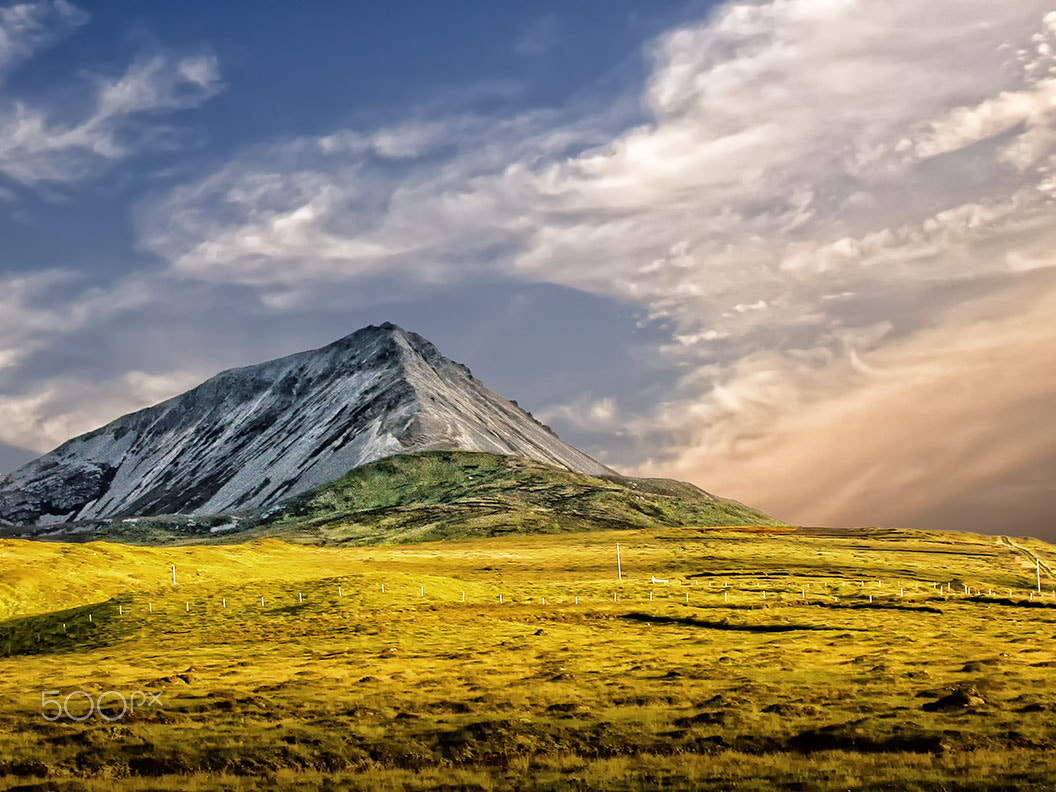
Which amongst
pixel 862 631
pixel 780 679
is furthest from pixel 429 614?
pixel 780 679

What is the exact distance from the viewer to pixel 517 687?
59969 mm

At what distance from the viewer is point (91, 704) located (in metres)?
56.5

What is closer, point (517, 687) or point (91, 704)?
point (91, 704)

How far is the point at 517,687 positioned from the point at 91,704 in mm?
26488

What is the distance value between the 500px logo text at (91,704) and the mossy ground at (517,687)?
0.78 metres

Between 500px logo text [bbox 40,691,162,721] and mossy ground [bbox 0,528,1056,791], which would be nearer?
mossy ground [bbox 0,528,1056,791]

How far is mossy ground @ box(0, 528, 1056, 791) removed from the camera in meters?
39.0

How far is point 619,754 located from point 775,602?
88135mm

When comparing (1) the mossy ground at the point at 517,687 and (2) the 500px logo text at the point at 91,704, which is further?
(2) the 500px logo text at the point at 91,704

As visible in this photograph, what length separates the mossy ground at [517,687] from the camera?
128ft

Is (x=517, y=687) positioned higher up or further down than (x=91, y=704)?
further down

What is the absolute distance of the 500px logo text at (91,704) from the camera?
2117 inches

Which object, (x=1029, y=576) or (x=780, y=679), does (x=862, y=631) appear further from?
(x=1029, y=576)

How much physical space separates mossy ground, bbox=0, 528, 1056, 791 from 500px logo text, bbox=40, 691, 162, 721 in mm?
777
